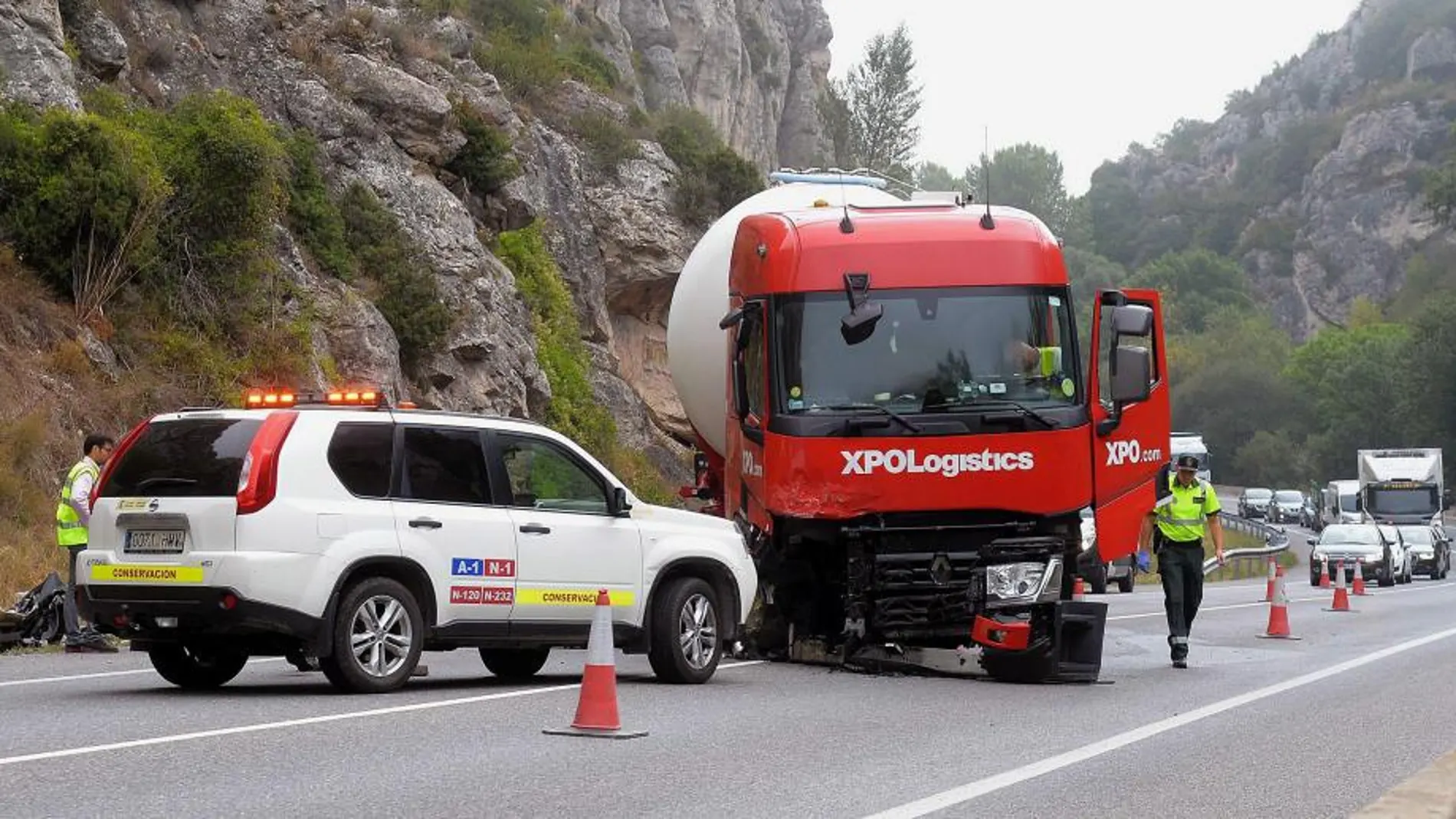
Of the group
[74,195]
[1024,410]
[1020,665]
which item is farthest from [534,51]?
[1020,665]

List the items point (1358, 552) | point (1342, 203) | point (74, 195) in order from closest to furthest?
1. point (74, 195)
2. point (1358, 552)
3. point (1342, 203)

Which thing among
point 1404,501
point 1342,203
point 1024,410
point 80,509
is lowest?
point 80,509

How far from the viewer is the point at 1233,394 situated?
146 metres

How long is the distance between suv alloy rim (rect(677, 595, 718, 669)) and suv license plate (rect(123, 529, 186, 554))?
366 centimetres

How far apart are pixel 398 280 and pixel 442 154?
4.86m

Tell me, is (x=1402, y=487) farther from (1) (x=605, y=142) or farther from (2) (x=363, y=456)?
(2) (x=363, y=456)

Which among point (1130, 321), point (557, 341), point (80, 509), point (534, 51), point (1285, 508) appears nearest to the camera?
point (1130, 321)

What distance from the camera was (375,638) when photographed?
12586 mm

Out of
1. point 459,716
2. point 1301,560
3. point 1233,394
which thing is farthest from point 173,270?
point 1233,394

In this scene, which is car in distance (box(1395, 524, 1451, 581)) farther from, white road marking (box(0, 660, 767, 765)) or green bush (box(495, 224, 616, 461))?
white road marking (box(0, 660, 767, 765))

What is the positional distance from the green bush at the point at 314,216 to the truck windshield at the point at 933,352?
18654 mm

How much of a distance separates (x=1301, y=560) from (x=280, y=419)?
56.6 meters

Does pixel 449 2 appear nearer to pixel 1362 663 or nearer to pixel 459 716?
pixel 1362 663

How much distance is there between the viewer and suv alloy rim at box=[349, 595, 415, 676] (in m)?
12.5
